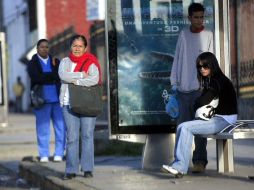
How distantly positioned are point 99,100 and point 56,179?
1.08 m

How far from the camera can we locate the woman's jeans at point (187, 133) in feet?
30.2

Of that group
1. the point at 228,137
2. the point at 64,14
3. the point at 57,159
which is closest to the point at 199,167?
the point at 228,137

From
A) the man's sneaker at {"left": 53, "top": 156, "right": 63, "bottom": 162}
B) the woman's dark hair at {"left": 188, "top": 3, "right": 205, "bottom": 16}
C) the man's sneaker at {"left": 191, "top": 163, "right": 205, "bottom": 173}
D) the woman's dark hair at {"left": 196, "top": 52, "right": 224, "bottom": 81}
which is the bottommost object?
the man's sneaker at {"left": 53, "top": 156, "right": 63, "bottom": 162}

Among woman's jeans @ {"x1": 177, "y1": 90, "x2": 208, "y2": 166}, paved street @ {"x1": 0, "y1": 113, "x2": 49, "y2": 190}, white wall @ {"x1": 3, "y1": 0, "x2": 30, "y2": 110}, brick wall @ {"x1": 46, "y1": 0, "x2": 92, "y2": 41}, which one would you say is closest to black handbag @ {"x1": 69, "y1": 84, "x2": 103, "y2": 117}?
woman's jeans @ {"x1": 177, "y1": 90, "x2": 208, "y2": 166}

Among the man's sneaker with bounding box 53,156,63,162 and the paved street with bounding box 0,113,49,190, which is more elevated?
the man's sneaker with bounding box 53,156,63,162

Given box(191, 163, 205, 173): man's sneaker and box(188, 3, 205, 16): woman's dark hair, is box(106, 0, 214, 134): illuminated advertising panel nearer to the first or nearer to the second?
box(188, 3, 205, 16): woman's dark hair

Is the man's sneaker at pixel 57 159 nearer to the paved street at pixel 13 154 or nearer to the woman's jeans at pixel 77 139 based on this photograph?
the paved street at pixel 13 154

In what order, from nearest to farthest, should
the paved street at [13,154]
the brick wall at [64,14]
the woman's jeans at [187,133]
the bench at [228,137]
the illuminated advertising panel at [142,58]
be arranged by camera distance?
1. the bench at [228,137]
2. the woman's jeans at [187,133]
3. the illuminated advertising panel at [142,58]
4. the paved street at [13,154]
5. the brick wall at [64,14]

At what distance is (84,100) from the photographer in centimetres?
988

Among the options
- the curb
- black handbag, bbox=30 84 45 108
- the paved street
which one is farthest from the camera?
black handbag, bbox=30 84 45 108

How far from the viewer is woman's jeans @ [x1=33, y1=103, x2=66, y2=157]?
1291 cm

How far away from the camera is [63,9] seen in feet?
161

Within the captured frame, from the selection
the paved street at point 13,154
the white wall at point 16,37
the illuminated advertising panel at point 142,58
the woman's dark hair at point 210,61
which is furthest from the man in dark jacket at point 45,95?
the white wall at point 16,37

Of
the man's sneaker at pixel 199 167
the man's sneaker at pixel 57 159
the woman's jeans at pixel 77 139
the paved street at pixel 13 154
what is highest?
the woman's jeans at pixel 77 139
